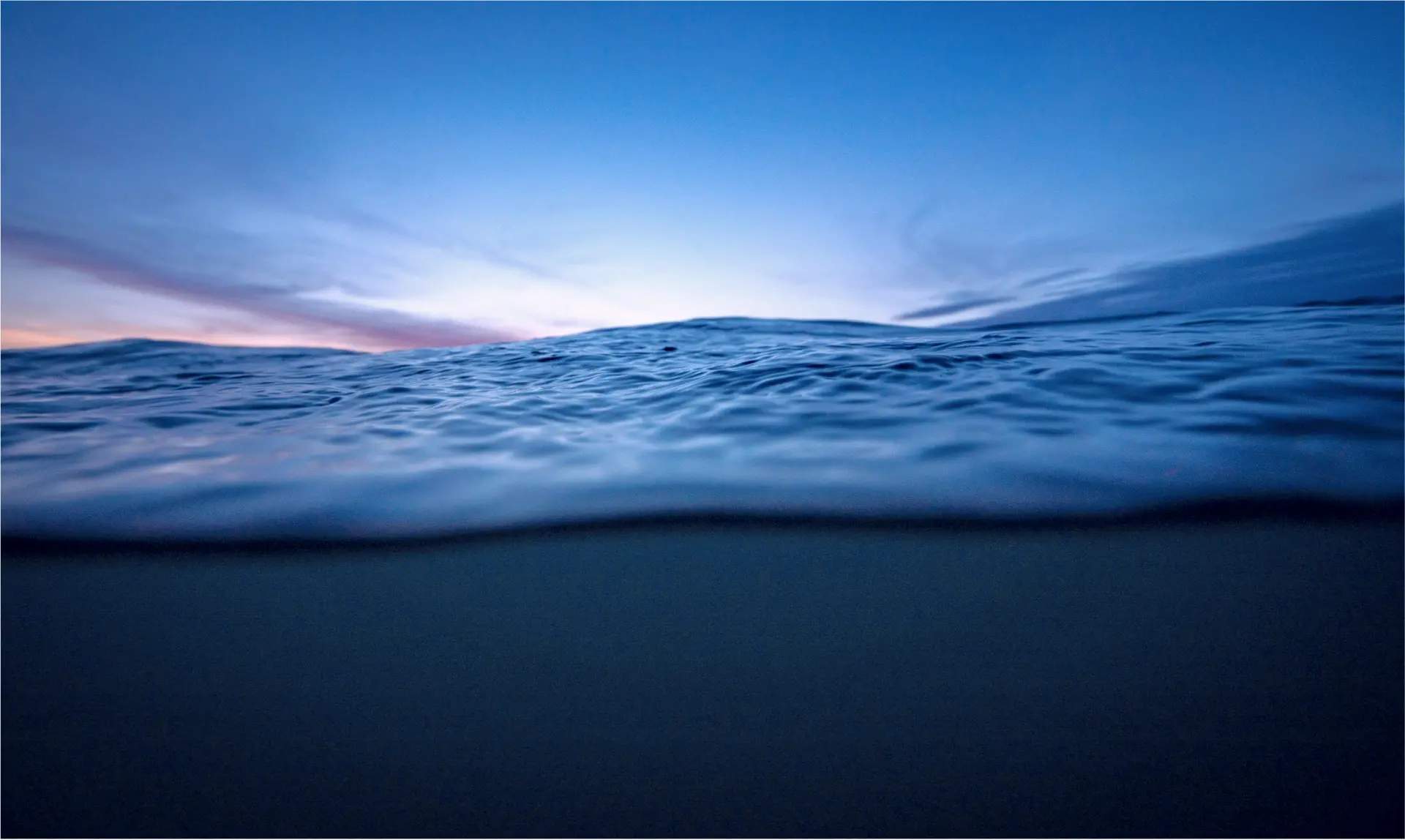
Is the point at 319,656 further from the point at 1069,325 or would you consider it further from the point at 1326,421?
the point at 1069,325

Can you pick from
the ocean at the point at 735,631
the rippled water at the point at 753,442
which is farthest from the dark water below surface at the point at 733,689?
the rippled water at the point at 753,442

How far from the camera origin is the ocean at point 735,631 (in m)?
1.51

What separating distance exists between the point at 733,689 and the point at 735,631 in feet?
0.68

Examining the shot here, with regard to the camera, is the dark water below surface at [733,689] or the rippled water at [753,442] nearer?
the dark water below surface at [733,689]

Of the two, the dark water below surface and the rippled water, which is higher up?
the rippled water

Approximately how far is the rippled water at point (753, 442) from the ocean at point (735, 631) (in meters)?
0.03

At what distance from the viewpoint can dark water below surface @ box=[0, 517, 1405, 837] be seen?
1.49m

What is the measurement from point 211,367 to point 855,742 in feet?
42.0

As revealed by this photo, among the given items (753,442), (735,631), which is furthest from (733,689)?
(753,442)

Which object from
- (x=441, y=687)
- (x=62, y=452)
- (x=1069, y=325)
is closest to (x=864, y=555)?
(x=441, y=687)

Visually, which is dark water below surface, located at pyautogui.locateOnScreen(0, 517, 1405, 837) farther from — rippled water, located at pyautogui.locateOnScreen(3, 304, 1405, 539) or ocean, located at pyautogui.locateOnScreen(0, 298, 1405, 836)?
rippled water, located at pyautogui.locateOnScreen(3, 304, 1405, 539)

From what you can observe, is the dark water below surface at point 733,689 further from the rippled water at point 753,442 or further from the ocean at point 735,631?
the rippled water at point 753,442

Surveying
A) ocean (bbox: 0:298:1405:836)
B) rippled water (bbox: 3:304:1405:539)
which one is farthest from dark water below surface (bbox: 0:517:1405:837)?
rippled water (bbox: 3:304:1405:539)

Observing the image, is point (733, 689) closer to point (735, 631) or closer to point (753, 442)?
point (735, 631)
